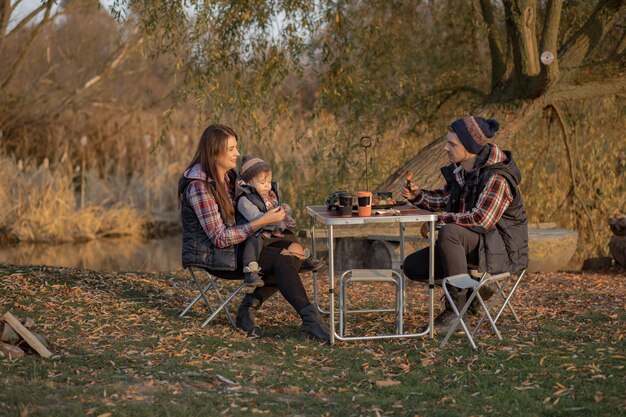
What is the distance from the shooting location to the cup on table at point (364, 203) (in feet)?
19.0

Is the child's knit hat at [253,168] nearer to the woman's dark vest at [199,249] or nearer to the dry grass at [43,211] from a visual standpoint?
the woman's dark vest at [199,249]

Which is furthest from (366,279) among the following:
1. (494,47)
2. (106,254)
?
(106,254)

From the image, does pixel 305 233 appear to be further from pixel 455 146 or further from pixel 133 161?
pixel 133 161

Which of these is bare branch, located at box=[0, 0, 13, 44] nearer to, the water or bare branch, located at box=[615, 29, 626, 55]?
the water

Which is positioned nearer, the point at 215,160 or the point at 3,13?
the point at 215,160

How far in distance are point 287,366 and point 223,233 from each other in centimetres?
114

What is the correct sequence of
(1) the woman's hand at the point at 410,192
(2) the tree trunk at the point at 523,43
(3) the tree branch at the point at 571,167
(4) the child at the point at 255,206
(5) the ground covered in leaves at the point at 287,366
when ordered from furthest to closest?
(3) the tree branch at the point at 571,167 < (2) the tree trunk at the point at 523,43 < (1) the woman's hand at the point at 410,192 < (4) the child at the point at 255,206 < (5) the ground covered in leaves at the point at 287,366

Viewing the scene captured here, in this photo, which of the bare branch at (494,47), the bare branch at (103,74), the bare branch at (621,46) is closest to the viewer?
the bare branch at (494,47)

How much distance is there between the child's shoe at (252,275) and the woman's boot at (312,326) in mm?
315

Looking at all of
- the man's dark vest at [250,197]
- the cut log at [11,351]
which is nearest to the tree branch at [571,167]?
the man's dark vest at [250,197]

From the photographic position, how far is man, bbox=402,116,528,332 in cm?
602

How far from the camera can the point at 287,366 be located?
5375 millimetres

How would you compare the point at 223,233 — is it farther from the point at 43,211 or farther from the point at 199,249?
the point at 43,211

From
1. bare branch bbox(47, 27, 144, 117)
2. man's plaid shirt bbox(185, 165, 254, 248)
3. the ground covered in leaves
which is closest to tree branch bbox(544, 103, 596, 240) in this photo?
the ground covered in leaves
